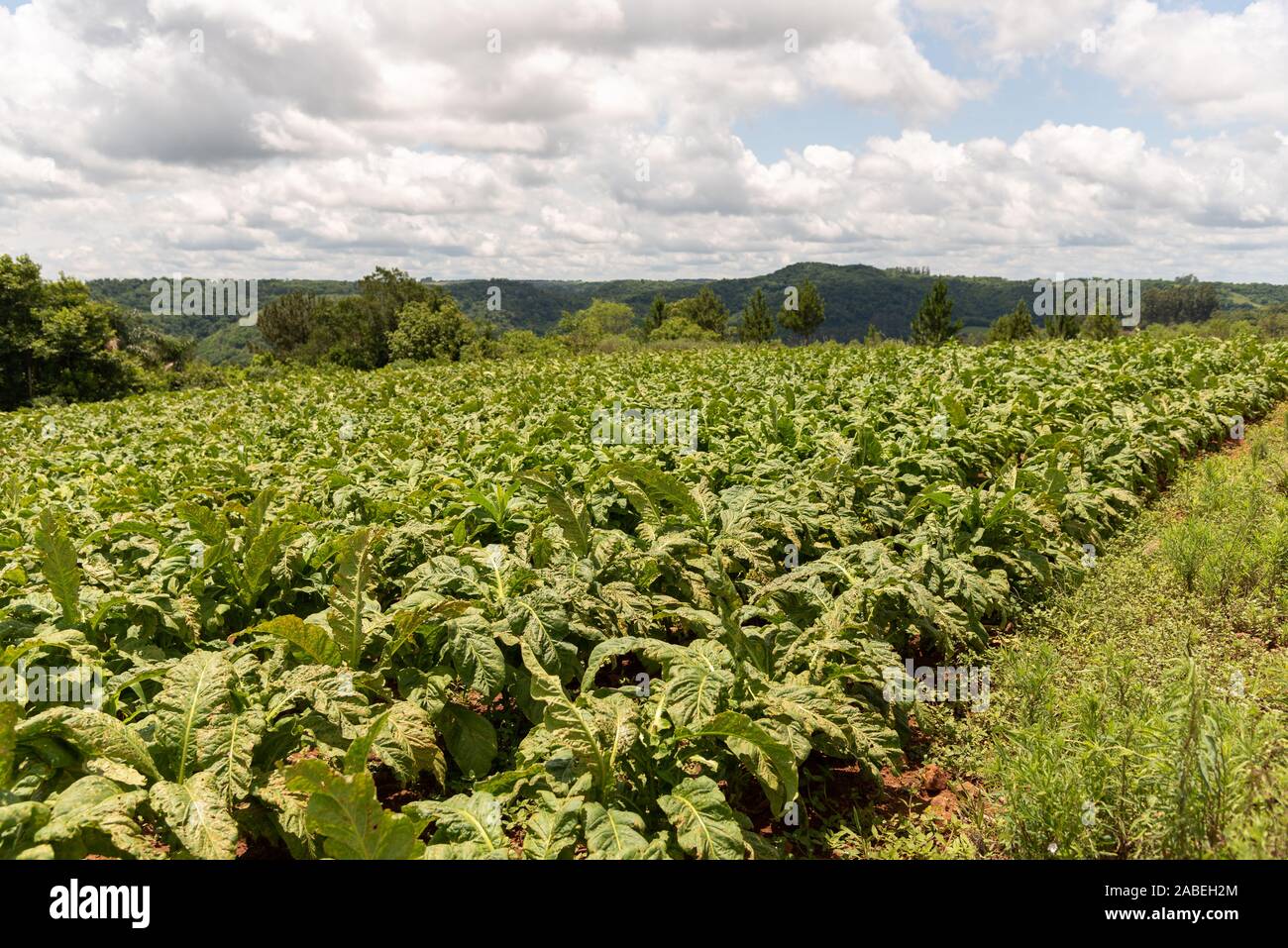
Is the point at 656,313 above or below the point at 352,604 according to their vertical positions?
above

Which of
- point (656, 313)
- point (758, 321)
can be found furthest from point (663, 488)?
point (656, 313)

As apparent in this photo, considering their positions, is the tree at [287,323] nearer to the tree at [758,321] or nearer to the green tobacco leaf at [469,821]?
the tree at [758,321]

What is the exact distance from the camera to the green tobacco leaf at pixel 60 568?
3510 mm

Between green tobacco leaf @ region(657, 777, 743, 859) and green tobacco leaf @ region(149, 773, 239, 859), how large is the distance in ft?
4.90

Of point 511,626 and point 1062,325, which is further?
point 1062,325

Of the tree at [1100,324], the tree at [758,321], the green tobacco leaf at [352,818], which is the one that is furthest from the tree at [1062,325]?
the green tobacco leaf at [352,818]

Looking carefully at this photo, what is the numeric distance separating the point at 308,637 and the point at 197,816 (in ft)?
3.36

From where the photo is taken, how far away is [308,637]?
3.40m

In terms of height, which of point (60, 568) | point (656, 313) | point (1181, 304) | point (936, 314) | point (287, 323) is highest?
point (1181, 304)

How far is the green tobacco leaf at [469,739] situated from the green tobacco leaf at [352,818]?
1015 millimetres

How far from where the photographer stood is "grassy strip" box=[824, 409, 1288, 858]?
2.74m

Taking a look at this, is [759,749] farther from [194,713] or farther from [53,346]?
[53,346]
